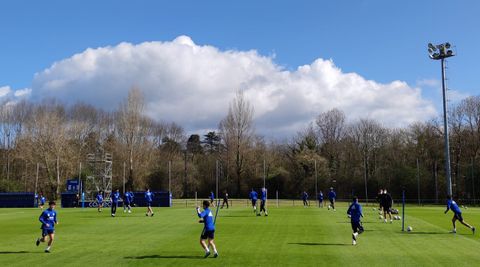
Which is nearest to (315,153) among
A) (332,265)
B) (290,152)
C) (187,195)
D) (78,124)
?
(290,152)

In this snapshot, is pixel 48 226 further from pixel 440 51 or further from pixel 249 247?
pixel 440 51

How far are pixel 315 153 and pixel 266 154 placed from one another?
1119cm

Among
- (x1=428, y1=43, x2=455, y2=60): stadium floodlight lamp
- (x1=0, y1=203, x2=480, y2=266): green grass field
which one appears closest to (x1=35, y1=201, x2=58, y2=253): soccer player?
(x1=0, y1=203, x2=480, y2=266): green grass field

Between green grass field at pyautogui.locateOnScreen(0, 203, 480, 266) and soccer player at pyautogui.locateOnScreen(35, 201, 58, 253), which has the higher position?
soccer player at pyautogui.locateOnScreen(35, 201, 58, 253)

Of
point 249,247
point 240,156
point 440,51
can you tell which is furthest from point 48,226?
point 240,156

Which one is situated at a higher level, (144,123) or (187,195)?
(144,123)

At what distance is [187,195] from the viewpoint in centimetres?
9412

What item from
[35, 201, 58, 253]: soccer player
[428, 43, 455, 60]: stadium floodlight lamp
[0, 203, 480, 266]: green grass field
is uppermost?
[428, 43, 455, 60]: stadium floodlight lamp

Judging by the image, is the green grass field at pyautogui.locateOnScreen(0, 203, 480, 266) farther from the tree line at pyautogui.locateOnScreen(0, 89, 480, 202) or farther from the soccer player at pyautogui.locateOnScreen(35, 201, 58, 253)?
the tree line at pyautogui.locateOnScreen(0, 89, 480, 202)

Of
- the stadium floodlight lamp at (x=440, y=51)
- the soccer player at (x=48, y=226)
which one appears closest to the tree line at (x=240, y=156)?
the stadium floodlight lamp at (x=440, y=51)

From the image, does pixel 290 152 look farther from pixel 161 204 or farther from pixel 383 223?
pixel 383 223

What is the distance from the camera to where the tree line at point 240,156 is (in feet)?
237

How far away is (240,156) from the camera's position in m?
94.1

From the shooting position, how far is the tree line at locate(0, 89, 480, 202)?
237 ft
